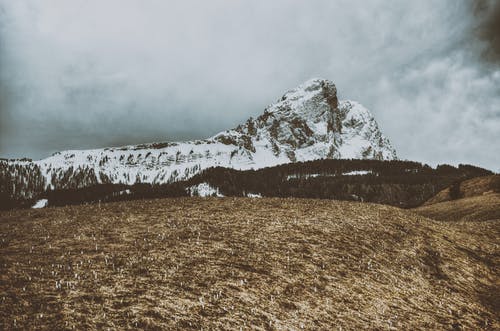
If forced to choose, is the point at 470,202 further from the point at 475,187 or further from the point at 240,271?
the point at 240,271

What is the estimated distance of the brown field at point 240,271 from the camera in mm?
11406

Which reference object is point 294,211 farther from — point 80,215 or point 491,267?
point 80,215

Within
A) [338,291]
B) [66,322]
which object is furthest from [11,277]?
[338,291]

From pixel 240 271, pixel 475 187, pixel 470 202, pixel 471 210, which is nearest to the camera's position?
pixel 240 271

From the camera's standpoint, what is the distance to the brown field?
37.4 ft

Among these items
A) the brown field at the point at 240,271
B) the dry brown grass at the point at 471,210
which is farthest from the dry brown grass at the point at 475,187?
the brown field at the point at 240,271

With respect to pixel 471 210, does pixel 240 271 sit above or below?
below

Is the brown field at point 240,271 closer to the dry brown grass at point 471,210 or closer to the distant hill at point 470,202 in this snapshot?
the dry brown grass at point 471,210

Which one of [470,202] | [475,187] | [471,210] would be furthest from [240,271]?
[475,187]

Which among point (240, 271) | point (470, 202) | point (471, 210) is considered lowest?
point (240, 271)

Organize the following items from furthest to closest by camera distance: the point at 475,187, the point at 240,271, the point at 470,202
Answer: the point at 475,187, the point at 470,202, the point at 240,271

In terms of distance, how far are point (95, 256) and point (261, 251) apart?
7.87 m

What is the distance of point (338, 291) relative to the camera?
1499 centimetres

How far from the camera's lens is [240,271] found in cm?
1527
